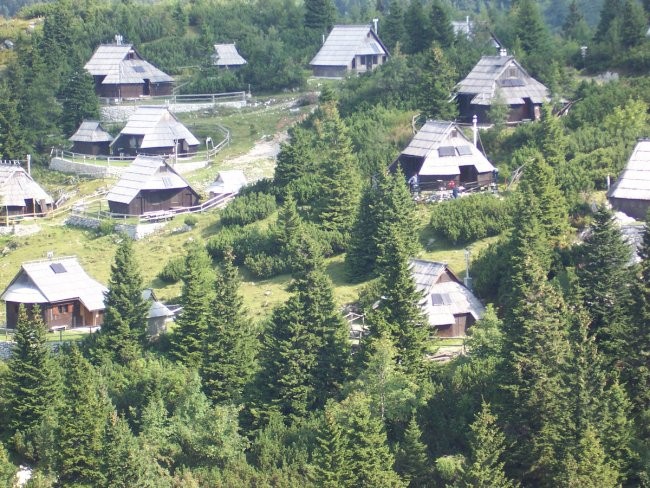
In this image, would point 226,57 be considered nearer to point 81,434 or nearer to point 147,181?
point 147,181

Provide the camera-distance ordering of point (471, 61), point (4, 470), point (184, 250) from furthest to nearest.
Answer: point (471, 61), point (184, 250), point (4, 470)

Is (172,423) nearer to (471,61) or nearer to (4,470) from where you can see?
(4,470)

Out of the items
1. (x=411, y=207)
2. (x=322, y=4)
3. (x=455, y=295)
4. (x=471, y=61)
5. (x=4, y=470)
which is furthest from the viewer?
(x=322, y=4)

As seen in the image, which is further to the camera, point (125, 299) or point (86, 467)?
point (125, 299)

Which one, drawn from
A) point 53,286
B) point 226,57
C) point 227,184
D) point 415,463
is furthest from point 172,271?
point 226,57

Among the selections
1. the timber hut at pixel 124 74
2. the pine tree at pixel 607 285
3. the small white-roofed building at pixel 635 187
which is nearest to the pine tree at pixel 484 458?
the pine tree at pixel 607 285

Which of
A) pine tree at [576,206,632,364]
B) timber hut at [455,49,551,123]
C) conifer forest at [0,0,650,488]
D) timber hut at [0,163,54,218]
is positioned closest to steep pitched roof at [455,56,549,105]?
timber hut at [455,49,551,123]

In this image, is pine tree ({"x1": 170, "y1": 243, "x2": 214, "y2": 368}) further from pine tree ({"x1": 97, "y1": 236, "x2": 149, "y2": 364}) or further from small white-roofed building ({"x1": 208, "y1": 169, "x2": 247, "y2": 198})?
small white-roofed building ({"x1": 208, "y1": 169, "x2": 247, "y2": 198})

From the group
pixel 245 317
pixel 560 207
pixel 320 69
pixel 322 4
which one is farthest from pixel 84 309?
pixel 322 4
